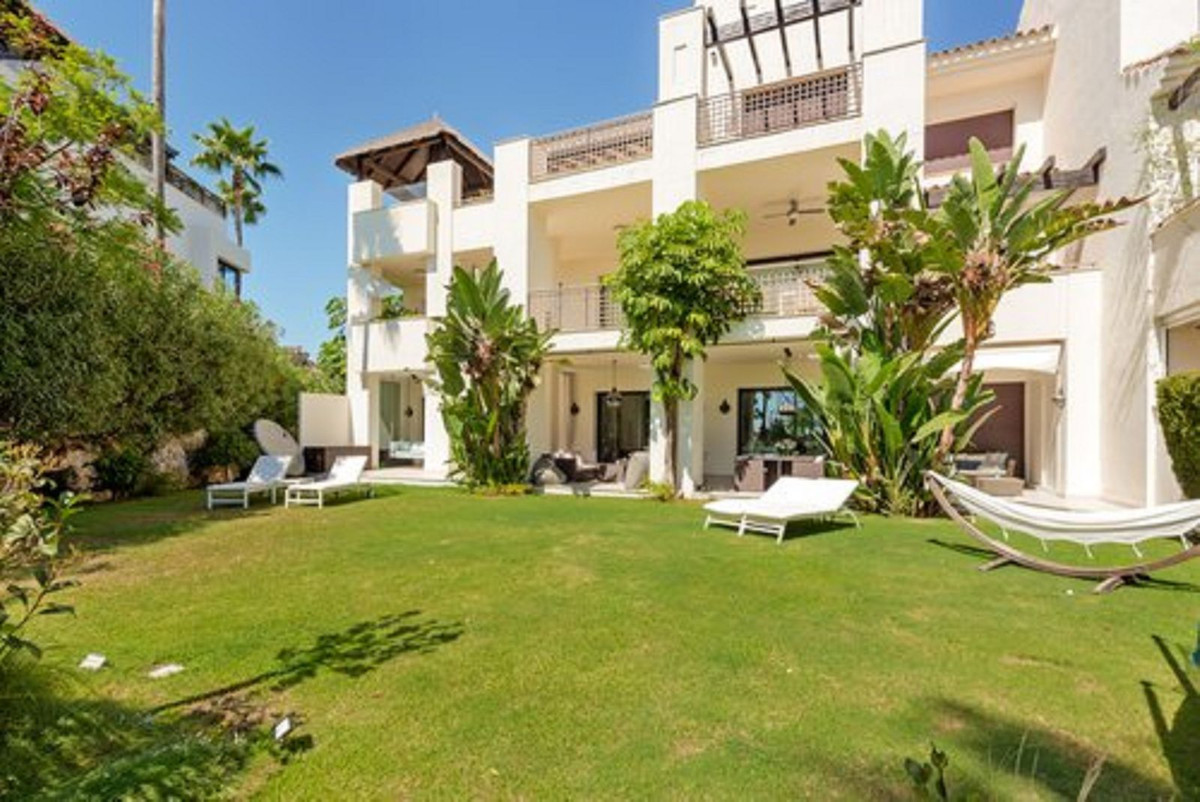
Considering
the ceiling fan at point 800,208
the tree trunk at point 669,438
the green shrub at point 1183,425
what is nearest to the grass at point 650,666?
the green shrub at point 1183,425

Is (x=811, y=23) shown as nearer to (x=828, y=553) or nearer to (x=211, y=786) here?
(x=828, y=553)

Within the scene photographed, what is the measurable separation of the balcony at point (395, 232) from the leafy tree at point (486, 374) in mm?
5060

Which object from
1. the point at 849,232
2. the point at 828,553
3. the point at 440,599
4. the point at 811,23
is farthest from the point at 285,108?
the point at 828,553

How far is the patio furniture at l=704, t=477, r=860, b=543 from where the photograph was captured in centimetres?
984

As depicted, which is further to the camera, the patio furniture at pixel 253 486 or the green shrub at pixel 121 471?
the green shrub at pixel 121 471

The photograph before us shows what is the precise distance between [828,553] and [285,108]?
2624cm

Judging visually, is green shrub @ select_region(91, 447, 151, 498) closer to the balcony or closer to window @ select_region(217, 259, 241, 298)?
the balcony

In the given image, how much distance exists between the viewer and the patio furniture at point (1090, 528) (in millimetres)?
6836

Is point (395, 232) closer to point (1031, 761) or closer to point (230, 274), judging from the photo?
point (230, 274)

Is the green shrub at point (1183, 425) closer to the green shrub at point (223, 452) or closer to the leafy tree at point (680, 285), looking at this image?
the leafy tree at point (680, 285)

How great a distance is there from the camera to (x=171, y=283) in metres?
14.4

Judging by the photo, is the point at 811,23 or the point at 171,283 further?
the point at 811,23

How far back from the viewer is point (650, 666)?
15.6ft

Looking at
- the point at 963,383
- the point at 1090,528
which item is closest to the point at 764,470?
the point at 963,383
